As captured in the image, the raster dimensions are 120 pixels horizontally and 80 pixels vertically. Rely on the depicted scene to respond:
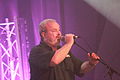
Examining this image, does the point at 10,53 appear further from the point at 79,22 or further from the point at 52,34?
the point at 52,34

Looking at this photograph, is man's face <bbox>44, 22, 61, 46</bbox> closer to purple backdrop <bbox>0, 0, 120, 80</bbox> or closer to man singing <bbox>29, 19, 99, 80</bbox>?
man singing <bbox>29, 19, 99, 80</bbox>

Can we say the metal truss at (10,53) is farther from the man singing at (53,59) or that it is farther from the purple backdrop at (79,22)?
the man singing at (53,59)

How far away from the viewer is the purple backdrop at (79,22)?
306 centimetres

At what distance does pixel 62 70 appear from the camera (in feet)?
6.75

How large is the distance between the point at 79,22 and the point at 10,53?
88 centimetres

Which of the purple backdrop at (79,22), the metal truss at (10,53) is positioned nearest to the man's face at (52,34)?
the purple backdrop at (79,22)

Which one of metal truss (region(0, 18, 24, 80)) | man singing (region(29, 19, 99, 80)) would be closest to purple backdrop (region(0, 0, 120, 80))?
metal truss (region(0, 18, 24, 80))

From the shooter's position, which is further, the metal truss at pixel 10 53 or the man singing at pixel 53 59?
the metal truss at pixel 10 53

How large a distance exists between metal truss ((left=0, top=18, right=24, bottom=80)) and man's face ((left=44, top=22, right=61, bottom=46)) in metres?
1.27

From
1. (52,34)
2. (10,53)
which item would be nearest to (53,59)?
(52,34)

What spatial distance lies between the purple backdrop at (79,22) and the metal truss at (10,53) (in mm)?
151

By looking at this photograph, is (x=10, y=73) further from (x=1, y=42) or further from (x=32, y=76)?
(x=32, y=76)

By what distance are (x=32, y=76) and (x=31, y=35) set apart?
138 cm

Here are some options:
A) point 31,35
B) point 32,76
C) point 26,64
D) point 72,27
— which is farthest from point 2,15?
point 32,76
